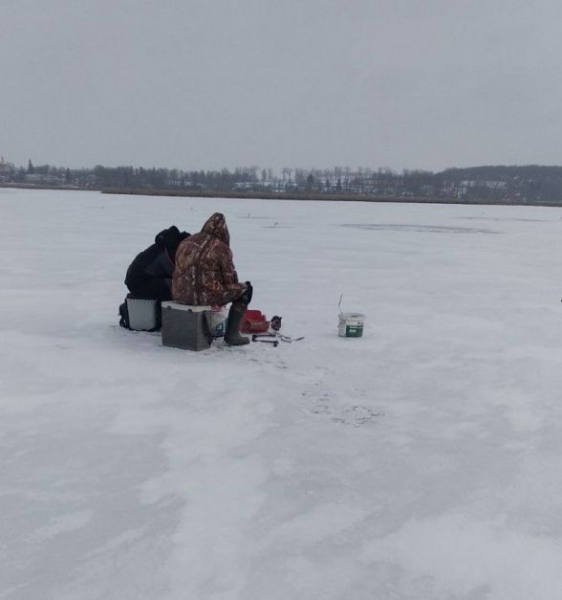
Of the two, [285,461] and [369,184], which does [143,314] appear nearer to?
[285,461]

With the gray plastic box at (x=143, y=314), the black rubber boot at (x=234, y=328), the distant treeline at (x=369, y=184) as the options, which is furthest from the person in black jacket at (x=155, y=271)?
the distant treeline at (x=369, y=184)

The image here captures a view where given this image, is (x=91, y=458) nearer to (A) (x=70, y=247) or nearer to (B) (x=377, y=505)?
(B) (x=377, y=505)

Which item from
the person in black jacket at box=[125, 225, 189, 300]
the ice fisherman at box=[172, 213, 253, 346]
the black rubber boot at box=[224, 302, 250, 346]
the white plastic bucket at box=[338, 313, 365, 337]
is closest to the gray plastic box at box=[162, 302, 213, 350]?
the ice fisherman at box=[172, 213, 253, 346]

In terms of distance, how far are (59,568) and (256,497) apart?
990mm

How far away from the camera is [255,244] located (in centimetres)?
1620

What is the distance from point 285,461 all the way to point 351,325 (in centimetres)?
299

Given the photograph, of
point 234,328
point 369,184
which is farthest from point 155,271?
point 369,184

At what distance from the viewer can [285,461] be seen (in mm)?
3475

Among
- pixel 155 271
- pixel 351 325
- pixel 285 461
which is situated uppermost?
pixel 155 271

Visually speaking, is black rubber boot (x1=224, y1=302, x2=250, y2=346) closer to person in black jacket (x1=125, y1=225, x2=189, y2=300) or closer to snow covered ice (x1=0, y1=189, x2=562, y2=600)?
snow covered ice (x1=0, y1=189, x2=562, y2=600)

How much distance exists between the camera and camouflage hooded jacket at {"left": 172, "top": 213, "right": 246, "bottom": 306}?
18.2 feet

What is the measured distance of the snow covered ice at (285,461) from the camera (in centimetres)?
249

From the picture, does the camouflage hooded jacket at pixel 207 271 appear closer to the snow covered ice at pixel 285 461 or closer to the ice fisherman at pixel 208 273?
the ice fisherman at pixel 208 273

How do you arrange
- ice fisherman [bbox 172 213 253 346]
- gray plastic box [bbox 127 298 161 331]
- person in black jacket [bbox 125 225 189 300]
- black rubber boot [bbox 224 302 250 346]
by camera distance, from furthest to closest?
gray plastic box [bbox 127 298 161 331] → person in black jacket [bbox 125 225 189 300] → black rubber boot [bbox 224 302 250 346] → ice fisherman [bbox 172 213 253 346]
